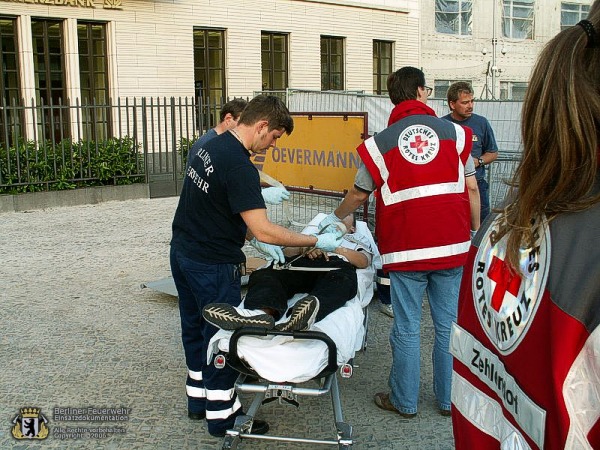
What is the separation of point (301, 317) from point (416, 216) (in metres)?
0.97

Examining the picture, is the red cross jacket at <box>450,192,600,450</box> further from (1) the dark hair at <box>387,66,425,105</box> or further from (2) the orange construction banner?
(2) the orange construction banner

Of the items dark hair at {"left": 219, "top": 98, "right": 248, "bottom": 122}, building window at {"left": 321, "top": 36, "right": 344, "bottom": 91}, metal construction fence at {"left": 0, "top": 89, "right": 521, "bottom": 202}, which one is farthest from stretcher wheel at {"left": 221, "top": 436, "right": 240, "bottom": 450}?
building window at {"left": 321, "top": 36, "right": 344, "bottom": 91}

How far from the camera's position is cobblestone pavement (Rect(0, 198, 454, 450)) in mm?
3682

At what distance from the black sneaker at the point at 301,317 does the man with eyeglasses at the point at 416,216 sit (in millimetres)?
758

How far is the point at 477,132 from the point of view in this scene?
21.7ft

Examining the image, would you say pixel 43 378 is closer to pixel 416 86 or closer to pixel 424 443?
pixel 424 443

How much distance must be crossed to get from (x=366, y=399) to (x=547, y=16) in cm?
2566

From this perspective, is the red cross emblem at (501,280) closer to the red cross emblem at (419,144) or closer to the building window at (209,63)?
the red cross emblem at (419,144)

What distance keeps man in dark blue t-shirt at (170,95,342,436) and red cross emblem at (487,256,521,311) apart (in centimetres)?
220

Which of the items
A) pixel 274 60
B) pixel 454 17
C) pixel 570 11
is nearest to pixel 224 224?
pixel 274 60

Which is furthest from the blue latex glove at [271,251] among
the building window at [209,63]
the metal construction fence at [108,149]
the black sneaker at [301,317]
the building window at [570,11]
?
the building window at [570,11]

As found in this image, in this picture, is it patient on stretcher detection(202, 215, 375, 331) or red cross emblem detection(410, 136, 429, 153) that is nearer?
patient on stretcher detection(202, 215, 375, 331)

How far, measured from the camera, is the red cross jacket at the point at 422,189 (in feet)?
12.1

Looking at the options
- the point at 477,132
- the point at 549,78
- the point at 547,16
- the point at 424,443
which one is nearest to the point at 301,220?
the point at 477,132
